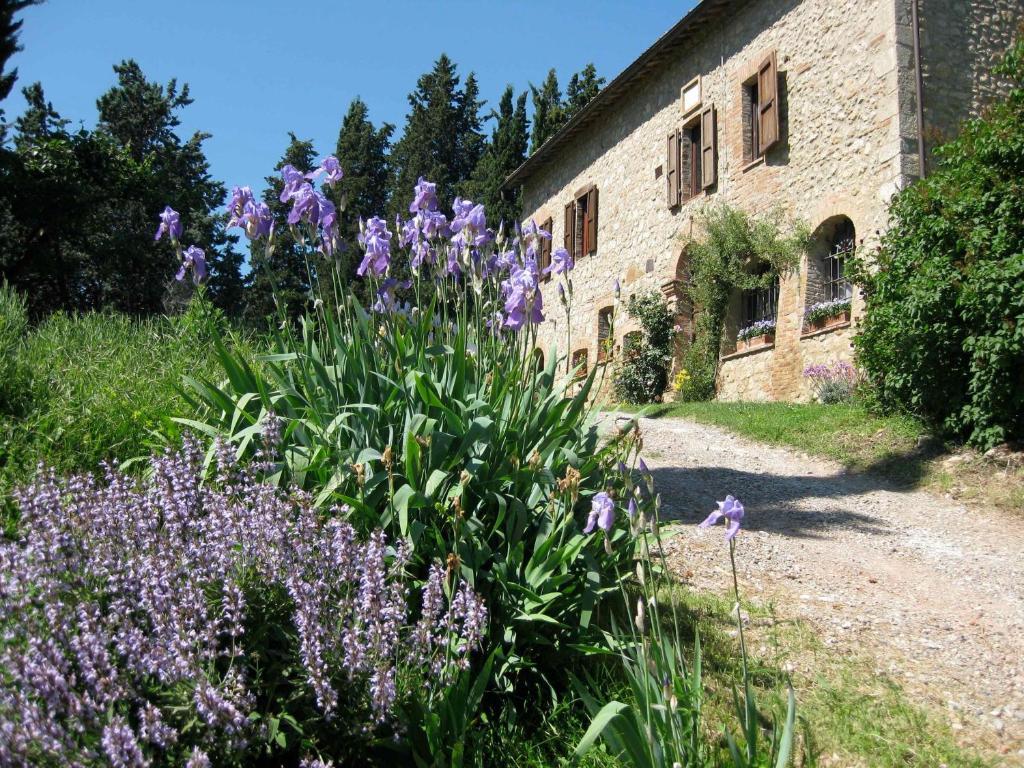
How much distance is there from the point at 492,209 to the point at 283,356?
1953 cm

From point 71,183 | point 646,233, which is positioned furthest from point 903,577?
point 71,183

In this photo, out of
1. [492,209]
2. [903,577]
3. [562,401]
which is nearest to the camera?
[562,401]

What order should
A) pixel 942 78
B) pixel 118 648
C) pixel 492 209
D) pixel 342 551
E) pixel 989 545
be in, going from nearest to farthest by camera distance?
A: pixel 118 648
pixel 342 551
pixel 989 545
pixel 942 78
pixel 492 209

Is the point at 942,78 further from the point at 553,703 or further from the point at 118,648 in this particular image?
the point at 118,648

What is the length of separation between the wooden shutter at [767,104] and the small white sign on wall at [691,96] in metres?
1.72

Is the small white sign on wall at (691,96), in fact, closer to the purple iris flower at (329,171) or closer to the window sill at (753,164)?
the window sill at (753,164)

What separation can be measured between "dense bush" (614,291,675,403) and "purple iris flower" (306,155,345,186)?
10.8 meters

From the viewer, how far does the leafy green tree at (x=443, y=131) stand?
28172 millimetres

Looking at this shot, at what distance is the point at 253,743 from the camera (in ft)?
6.07

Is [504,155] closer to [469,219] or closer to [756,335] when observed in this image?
[756,335]

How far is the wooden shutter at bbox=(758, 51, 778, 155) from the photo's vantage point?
11.6 m

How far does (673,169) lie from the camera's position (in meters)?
14.2

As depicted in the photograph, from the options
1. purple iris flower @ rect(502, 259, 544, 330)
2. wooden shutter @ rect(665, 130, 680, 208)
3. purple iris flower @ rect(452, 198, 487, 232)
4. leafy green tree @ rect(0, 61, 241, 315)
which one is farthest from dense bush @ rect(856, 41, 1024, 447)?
leafy green tree @ rect(0, 61, 241, 315)

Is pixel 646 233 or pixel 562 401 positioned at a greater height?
pixel 646 233
